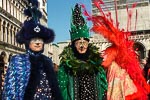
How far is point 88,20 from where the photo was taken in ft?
20.0

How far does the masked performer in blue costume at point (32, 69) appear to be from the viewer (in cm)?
494

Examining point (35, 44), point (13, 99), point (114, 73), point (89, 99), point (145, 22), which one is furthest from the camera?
point (145, 22)

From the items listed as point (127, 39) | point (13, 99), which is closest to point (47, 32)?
point (13, 99)

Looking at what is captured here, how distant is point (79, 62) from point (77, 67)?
0.28 feet

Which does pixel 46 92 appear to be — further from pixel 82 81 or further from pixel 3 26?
pixel 3 26

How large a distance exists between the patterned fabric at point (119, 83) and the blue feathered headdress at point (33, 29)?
119 centimetres

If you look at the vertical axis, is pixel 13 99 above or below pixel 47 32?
below

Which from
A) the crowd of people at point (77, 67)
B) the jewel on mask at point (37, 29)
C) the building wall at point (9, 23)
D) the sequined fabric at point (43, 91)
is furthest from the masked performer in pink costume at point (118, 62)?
the building wall at point (9, 23)

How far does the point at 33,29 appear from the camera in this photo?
5.24 metres

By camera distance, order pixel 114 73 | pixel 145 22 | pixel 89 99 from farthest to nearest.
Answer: pixel 145 22 < pixel 114 73 < pixel 89 99

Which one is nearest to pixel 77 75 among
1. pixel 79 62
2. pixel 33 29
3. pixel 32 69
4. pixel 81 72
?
pixel 81 72

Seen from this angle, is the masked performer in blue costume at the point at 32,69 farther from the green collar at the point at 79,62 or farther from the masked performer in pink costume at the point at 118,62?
the masked performer in pink costume at the point at 118,62

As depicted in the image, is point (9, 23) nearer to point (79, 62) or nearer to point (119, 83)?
point (119, 83)

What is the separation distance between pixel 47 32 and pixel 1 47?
927 inches
